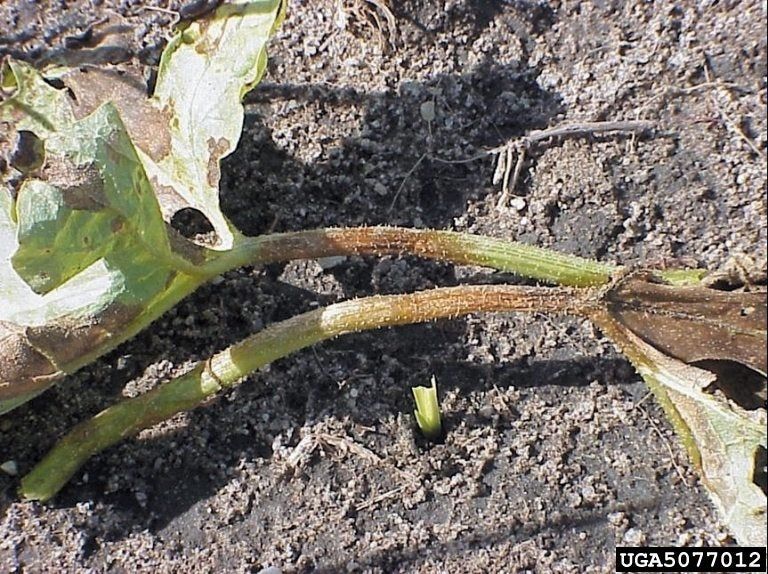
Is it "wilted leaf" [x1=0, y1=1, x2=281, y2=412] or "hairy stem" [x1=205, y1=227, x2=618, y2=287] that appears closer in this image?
"wilted leaf" [x1=0, y1=1, x2=281, y2=412]

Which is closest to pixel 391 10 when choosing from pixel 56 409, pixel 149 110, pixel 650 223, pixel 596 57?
pixel 596 57

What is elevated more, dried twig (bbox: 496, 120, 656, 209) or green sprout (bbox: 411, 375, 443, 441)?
dried twig (bbox: 496, 120, 656, 209)

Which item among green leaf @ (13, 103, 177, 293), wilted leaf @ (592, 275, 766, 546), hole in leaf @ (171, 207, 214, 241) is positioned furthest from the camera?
hole in leaf @ (171, 207, 214, 241)

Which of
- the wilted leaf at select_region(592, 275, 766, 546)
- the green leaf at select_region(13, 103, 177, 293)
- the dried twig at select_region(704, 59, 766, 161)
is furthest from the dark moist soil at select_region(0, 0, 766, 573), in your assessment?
the green leaf at select_region(13, 103, 177, 293)

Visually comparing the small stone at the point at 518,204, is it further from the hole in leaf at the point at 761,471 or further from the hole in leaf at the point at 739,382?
the hole in leaf at the point at 761,471

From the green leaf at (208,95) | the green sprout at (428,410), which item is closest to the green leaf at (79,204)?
the green leaf at (208,95)

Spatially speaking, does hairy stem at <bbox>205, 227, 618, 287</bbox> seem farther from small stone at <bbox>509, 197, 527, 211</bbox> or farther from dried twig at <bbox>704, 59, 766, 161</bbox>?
dried twig at <bbox>704, 59, 766, 161</bbox>
